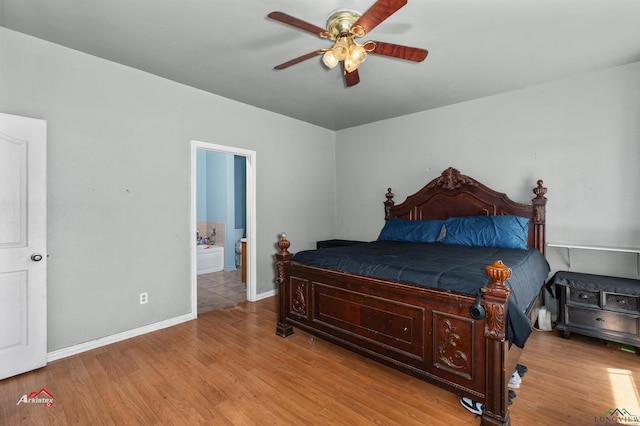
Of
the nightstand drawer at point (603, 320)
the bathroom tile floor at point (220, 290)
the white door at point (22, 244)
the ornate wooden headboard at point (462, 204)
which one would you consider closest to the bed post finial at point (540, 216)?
the ornate wooden headboard at point (462, 204)

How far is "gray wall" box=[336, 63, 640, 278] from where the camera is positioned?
10.0ft

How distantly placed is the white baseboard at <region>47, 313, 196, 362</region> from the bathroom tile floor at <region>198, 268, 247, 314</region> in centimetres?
37

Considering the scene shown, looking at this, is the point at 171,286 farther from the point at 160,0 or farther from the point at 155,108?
the point at 160,0

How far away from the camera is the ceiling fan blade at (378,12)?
1587 mm

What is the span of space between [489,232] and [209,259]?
16.1ft

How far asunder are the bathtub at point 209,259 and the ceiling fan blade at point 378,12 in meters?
5.09

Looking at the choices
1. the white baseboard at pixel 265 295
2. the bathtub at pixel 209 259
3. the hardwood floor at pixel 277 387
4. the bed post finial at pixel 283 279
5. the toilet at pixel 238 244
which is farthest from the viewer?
the toilet at pixel 238 244

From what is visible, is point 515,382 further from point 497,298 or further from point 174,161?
point 174,161

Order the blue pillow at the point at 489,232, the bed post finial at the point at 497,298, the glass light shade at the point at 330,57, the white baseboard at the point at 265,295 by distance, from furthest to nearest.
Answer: the white baseboard at the point at 265,295, the blue pillow at the point at 489,232, the glass light shade at the point at 330,57, the bed post finial at the point at 497,298

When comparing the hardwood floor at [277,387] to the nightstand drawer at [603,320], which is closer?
the hardwood floor at [277,387]

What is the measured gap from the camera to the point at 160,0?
205 centimetres

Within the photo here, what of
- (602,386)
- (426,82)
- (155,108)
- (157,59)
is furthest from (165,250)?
(602,386)

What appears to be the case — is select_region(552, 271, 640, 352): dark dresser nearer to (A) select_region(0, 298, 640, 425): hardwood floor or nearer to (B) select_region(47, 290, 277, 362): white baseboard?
(A) select_region(0, 298, 640, 425): hardwood floor

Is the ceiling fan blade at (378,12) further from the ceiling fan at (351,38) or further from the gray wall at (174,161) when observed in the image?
the gray wall at (174,161)
